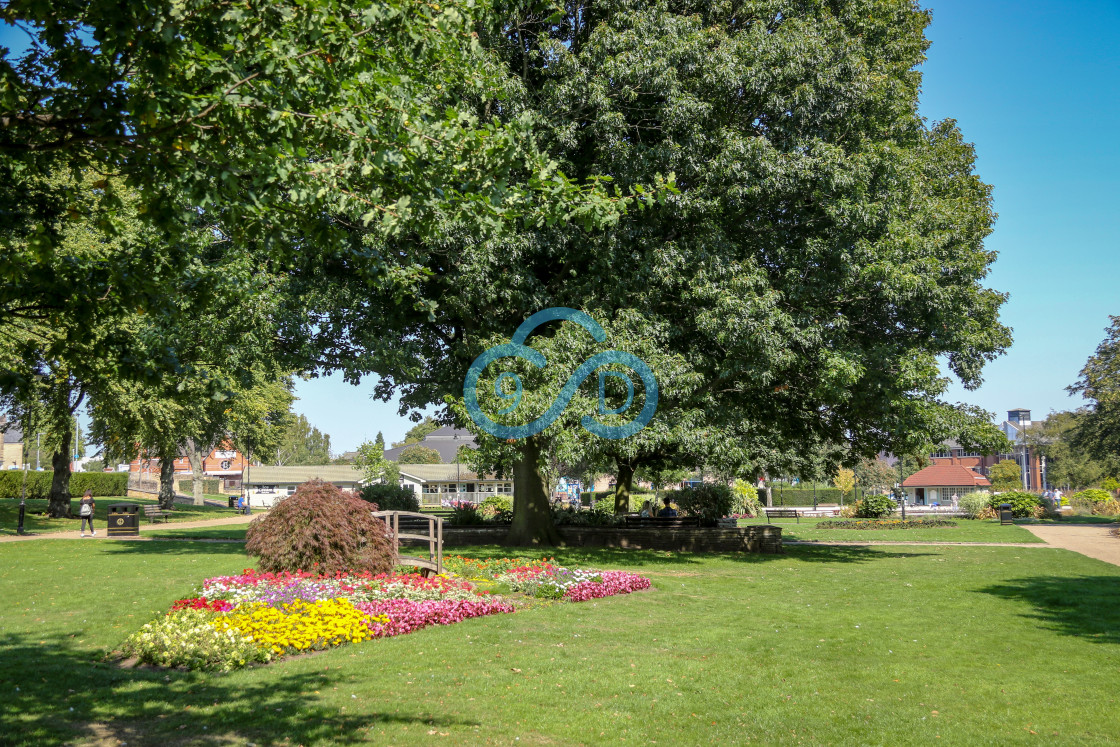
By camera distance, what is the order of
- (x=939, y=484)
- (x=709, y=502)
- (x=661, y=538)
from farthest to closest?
(x=939, y=484) < (x=709, y=502) < (x=661, y=538)

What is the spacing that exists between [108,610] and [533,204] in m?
8.96

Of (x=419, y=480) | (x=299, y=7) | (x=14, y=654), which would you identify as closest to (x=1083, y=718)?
(x=299, y=7)

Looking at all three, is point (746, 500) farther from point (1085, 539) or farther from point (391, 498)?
point (391, 498)

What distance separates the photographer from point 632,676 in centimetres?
784

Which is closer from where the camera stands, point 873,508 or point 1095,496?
point 873,508

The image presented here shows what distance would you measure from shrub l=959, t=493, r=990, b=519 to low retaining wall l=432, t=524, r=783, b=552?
27.6 m

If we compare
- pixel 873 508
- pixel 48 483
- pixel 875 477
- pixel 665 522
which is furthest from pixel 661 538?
pixel 875 477

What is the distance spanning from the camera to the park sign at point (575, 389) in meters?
16.7

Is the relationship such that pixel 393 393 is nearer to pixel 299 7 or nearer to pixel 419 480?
pixel 299 7

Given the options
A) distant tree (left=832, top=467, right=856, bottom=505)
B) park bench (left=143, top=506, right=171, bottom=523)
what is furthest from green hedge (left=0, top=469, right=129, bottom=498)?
distant tree (left=832, top=467, right=856, bottom=505)

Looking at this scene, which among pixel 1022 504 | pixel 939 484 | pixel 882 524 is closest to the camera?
pixel 882 524

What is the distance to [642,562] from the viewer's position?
63.1ft

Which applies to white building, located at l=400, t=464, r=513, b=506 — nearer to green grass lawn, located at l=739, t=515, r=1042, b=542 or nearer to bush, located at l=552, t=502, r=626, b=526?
green grass lawn, located at l=739, t=515, r=1042, b=542

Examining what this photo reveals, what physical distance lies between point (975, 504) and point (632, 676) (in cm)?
4340
